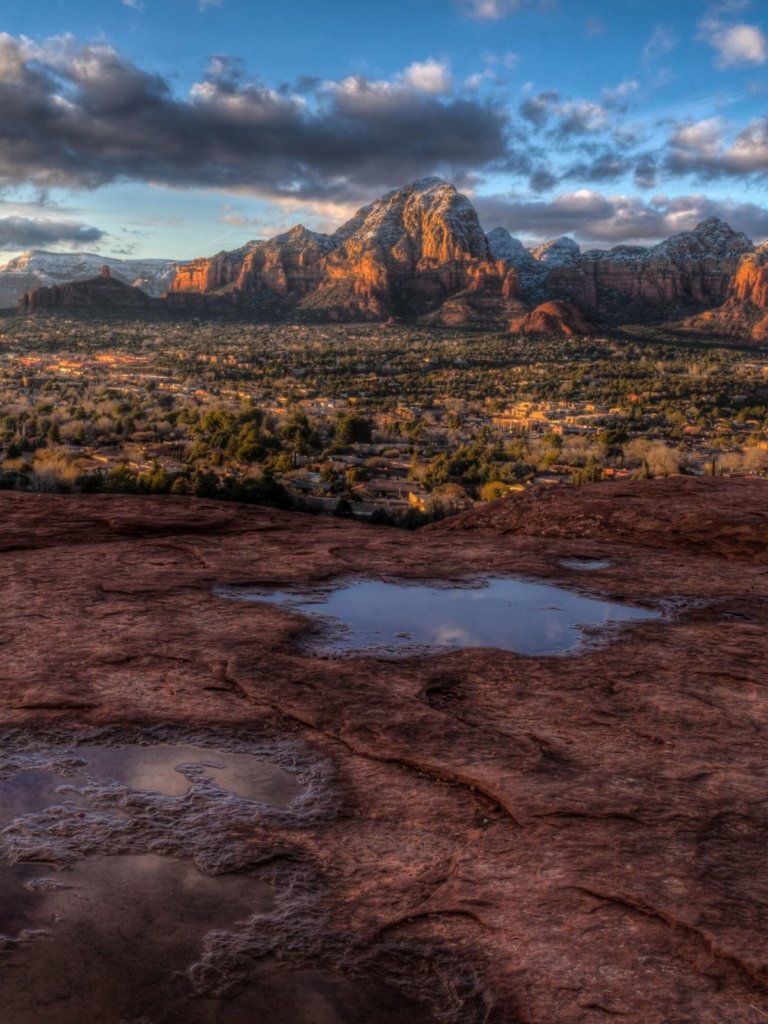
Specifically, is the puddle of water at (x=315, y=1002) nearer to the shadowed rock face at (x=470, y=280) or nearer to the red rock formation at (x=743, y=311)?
the red rock formation at (x=743, y=311)

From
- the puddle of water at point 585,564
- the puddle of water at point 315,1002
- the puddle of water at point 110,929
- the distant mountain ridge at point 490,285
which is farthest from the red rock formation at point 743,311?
the puddle of water at point 315,1002

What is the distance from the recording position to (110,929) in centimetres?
328

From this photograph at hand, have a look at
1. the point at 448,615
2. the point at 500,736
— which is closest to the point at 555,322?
the point at 448,615

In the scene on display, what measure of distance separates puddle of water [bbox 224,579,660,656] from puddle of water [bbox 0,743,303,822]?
6.27 ft

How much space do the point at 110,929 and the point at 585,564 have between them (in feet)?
24.0

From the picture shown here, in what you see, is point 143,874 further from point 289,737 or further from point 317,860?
point 289,737

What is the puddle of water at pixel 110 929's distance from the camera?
9.66 feet

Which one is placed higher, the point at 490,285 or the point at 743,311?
the point at 490,285

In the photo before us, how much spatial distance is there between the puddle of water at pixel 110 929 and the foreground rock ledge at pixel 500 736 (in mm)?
524

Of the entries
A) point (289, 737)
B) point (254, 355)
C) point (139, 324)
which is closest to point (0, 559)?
point (289, 737)

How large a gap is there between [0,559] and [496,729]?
610 centimetres

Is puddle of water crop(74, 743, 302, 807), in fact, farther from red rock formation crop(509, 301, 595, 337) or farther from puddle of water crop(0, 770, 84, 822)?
red rock formation crop(509, 301, 595, 337)

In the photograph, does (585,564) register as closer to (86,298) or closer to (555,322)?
(555,322)

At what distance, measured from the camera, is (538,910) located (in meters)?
3.41
